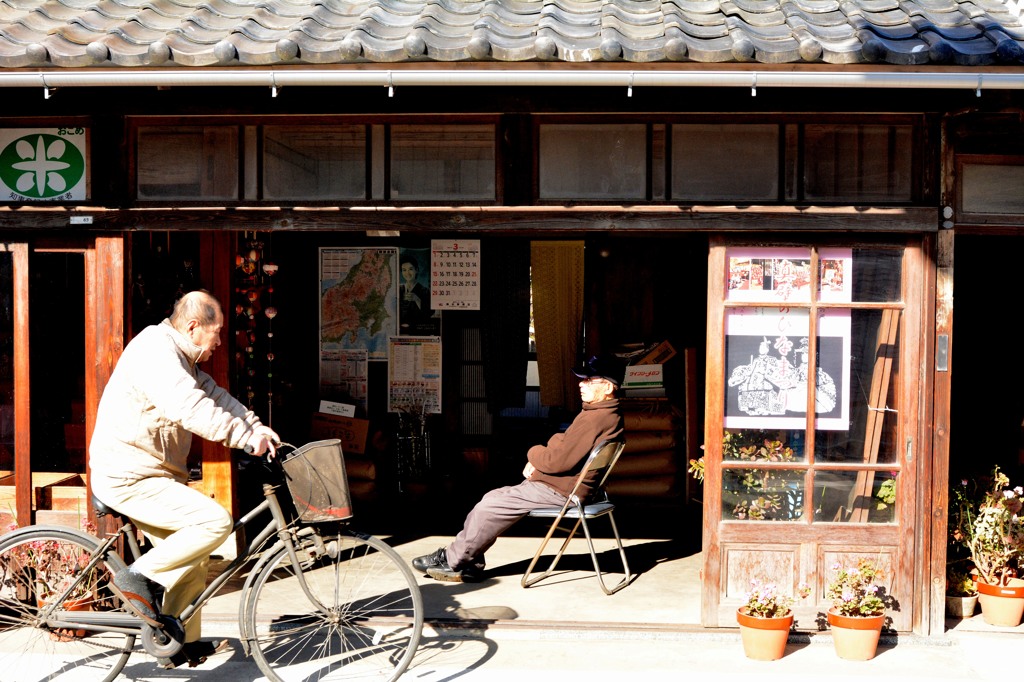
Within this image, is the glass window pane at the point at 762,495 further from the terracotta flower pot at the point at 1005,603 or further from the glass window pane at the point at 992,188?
the glass window pane at the point at 992,188

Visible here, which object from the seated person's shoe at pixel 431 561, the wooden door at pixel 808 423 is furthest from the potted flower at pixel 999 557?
the seated person's shoe at pixel 431 561

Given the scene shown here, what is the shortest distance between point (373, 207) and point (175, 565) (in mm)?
2566

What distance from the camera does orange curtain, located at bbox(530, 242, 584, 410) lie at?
1021 centimetres

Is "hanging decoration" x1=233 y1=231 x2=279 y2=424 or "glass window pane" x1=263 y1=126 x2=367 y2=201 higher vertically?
"glass window pane" x1=263 y1=126 x2=367 y2=201

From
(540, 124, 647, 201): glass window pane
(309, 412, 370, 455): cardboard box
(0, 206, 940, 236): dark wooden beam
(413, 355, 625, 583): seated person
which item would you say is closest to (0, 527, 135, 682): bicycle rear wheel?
(0, 206, 940, 236): dark wooden beam

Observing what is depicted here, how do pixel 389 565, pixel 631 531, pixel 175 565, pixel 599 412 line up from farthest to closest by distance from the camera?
1. pixel 631 531
2. pixel 389 565
3. pixel 599 412
4. pixel 175 565

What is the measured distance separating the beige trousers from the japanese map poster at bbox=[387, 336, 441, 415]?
208 inches

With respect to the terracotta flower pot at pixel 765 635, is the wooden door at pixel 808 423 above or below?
above

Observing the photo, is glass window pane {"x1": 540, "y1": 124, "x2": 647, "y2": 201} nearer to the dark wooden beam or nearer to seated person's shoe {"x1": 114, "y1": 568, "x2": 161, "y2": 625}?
the dark wooden beam

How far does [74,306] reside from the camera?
21.8ft

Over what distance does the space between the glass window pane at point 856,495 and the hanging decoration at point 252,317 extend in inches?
193

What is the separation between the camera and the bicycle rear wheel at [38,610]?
17.7 ft

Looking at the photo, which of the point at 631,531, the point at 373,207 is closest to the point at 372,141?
the point at 373,207

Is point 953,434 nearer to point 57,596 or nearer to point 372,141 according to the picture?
point 372,141
